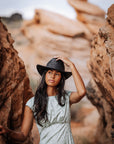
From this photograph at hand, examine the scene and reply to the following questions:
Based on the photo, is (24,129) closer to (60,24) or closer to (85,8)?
(60,24)

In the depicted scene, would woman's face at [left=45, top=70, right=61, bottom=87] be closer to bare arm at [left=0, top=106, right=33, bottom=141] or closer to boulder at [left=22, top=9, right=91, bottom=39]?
Answer: bare arm at [left=0, top=106, right=33, bottom=141]

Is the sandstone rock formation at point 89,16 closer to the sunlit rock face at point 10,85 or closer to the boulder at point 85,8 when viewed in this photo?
the boulder at point 85,8

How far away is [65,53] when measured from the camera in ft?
43.4

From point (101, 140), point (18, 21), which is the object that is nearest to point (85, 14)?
point (18, 21)

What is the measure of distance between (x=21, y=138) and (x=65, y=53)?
1117 centimetres

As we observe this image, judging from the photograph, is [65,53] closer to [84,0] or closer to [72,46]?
[72,46]

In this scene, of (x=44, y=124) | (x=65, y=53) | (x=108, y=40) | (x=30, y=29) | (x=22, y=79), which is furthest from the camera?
(x=30, y=29)

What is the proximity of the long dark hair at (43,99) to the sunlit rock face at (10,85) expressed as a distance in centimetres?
49

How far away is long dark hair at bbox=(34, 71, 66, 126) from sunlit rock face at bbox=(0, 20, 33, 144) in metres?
0.49

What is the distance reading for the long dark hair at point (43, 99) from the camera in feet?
8.22

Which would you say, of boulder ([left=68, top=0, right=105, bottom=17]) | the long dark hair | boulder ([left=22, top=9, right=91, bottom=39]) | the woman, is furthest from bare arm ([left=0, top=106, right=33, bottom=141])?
boulder ([left=68, top=0, right=105, bottom=17])

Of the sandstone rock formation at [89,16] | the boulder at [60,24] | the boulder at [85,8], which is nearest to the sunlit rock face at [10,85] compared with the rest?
the boulder at [60,24]

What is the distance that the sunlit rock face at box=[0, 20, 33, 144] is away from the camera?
272 centimetres

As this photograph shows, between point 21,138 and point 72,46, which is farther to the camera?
point 72,46
